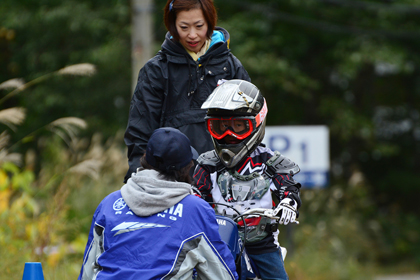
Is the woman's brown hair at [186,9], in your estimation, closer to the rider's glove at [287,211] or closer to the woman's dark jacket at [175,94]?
the woman's dark jacket at [175,94]

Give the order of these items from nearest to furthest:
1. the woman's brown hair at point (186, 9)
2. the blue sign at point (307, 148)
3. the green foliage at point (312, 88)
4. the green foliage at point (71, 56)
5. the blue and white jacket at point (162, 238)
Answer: the blue and white jacket at point (162, 238)
the woman's brown hair at point (186, 9)
the blue sign at point (307, 148)
the green foliage at point (312, 88)
the green foliage at point (71, 56)

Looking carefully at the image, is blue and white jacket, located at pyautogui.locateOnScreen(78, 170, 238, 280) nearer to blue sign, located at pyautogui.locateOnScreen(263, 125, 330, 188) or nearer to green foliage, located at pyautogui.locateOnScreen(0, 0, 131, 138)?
blue sign, located at pyautogui.locateOnScreen(263, 125, 330, 188)

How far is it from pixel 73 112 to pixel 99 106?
0.70m

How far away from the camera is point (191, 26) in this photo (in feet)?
12.8

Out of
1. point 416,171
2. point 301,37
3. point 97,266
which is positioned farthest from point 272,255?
point 416,171

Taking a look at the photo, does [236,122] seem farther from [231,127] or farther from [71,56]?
[71,56]

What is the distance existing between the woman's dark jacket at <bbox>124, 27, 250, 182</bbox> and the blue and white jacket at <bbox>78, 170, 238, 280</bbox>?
0.83 m

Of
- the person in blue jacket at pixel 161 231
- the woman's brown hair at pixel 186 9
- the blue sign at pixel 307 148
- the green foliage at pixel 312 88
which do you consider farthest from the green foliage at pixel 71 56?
the person in blue jacket at pixel 161 231

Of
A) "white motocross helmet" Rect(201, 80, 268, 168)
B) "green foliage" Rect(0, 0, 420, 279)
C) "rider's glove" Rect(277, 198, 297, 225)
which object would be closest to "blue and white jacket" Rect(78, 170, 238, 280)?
"rider's glove" Rect(277, 198, 297, 225)

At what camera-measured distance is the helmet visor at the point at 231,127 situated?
351 centimetres

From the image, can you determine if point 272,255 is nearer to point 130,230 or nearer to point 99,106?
point 130,230

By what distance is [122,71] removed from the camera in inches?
612

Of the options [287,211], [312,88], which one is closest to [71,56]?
[312,88]

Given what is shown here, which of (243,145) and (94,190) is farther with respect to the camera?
(94,190)
